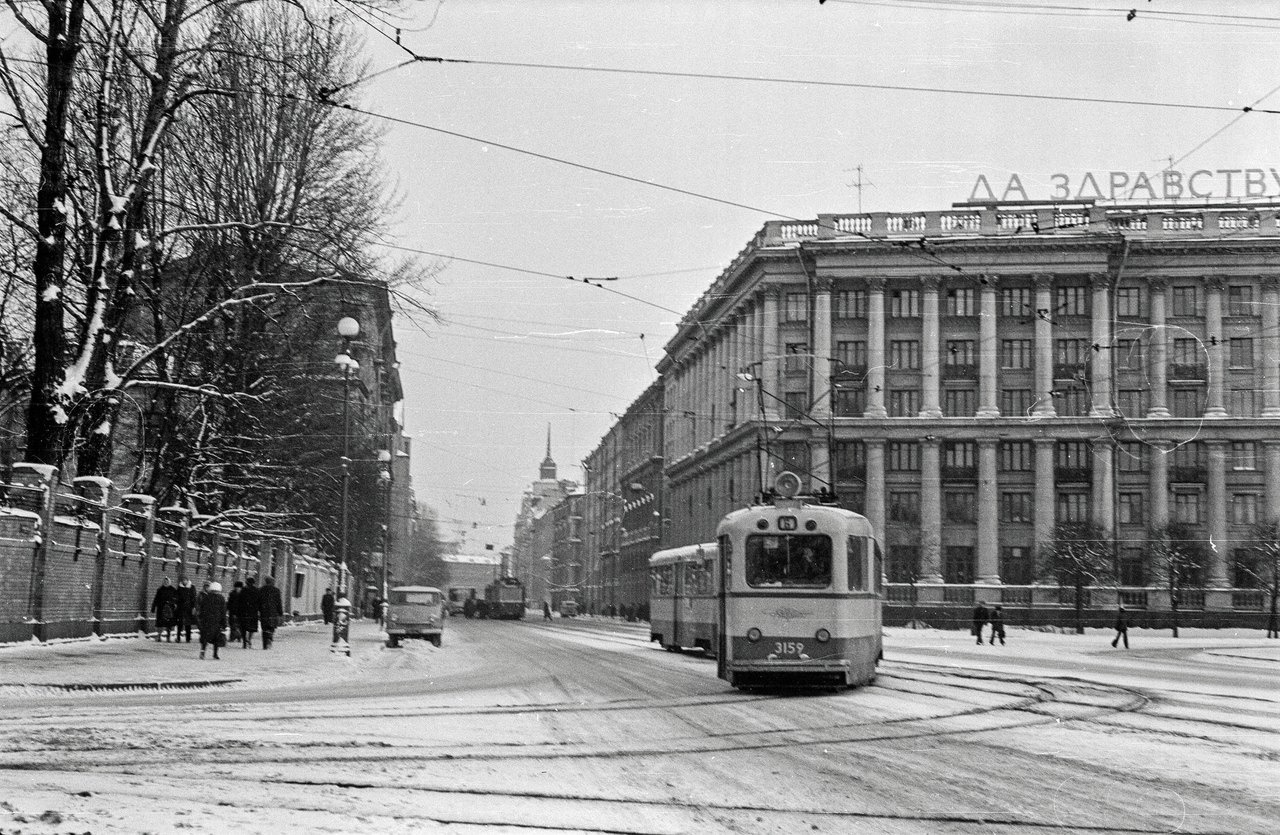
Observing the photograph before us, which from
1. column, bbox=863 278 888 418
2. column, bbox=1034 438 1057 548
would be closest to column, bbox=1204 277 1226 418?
column, bbox=1034 438 1057 548

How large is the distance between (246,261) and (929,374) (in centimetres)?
5529

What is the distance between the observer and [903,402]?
272 feet

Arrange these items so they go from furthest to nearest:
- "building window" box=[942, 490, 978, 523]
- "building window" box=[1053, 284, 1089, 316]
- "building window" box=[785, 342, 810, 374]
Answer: "building window" box=[785, 342, 810, 374]
"building window" box=[942, 490, 978, 523]
"building window" box=[1053, 284, 1089, 316]

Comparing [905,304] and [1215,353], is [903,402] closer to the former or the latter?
[905,304]

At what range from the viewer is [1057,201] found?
76125 millimetres

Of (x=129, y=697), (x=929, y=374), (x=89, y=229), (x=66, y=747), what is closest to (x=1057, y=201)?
(x=929, y=374)

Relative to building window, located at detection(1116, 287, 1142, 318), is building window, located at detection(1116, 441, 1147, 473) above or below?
below

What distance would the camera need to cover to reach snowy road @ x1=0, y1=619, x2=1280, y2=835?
829cm

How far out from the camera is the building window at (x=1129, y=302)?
265ft

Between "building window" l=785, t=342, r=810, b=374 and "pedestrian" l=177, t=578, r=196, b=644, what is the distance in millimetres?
56046

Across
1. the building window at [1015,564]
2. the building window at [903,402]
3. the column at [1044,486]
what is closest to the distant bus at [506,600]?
the building window at [903,402]

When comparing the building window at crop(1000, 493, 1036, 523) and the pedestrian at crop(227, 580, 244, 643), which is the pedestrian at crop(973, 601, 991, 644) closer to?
the pedestrian at crop(227, 580, 244, 643)

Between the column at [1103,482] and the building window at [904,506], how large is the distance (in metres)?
9.93

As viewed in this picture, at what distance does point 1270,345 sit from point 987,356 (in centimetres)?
1538
